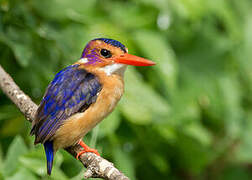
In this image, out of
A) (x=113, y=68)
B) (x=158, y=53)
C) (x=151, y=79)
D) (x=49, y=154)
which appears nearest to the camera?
(x=49, y=154)

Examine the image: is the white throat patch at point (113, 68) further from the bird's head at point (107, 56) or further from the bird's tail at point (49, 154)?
the bird's tail at point (49, 154)

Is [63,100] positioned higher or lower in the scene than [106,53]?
lower

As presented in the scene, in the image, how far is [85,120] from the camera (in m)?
2.32

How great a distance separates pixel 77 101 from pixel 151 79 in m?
1.35

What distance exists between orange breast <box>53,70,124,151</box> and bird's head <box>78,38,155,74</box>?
0.15 meters

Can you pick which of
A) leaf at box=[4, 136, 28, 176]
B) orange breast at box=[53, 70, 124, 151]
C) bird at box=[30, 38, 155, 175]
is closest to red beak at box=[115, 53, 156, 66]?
bird at box=[30, 38, 155, 175]

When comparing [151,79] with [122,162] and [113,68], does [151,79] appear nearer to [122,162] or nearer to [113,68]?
[122,162]

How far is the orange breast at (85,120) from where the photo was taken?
7.61 ft

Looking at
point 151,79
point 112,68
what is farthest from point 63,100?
point 151,79

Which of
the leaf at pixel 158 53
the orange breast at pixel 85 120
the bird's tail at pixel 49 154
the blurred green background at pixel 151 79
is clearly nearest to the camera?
the bird's tail at pixel 49 154

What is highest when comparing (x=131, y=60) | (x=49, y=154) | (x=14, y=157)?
(x=131, y=60)

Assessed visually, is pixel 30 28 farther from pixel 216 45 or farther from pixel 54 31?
pixel 216 45

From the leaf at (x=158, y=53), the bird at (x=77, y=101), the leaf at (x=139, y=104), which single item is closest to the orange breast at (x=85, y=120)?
the bird at (x=77, y=101)

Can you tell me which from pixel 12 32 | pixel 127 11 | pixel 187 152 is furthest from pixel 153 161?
pixel 12 32
